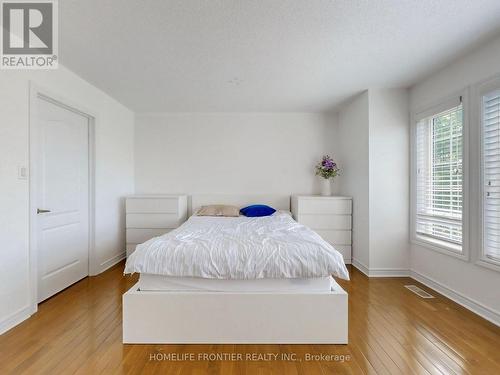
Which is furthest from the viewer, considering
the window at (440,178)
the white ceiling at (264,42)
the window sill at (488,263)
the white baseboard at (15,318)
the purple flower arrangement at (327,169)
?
the purple flower arrangement at (327,169)

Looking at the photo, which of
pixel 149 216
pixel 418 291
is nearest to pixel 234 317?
pixel 418 291

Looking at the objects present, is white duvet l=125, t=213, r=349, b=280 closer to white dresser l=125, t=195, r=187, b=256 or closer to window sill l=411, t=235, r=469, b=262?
window sill l=411, t=235, r=469, b=262

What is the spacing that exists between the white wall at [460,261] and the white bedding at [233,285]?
1.48 m

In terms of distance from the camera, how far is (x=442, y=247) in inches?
102

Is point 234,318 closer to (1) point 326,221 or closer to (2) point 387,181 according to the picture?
(1) point 326,221

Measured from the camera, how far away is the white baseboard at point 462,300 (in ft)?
6.75

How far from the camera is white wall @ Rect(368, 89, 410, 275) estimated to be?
309 cm

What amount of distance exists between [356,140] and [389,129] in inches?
17.5

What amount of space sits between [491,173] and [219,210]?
289cm

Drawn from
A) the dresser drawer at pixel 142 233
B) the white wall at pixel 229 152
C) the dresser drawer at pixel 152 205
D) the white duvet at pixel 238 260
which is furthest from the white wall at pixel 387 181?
the dresser drawer at pixel 142 233

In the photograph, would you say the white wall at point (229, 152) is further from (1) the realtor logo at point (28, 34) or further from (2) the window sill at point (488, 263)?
(2) the window sill at point (488, 263)

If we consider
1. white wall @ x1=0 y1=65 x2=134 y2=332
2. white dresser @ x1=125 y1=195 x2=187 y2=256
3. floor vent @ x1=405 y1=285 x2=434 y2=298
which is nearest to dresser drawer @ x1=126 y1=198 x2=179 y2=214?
white dresser @ x1=125 y1=195 x2=187 y2=256

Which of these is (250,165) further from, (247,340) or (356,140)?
(247,340)

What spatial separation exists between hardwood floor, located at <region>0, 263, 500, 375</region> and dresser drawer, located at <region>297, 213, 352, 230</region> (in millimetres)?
1326
